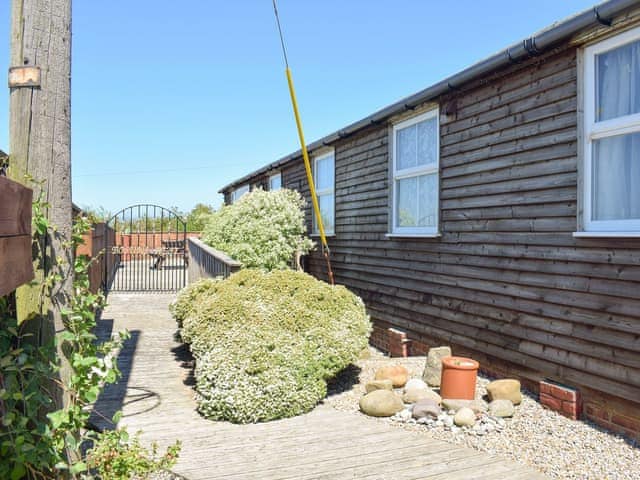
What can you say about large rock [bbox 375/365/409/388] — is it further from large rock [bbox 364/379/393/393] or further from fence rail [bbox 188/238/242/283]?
fence rail [bbox 188/238/242/283]

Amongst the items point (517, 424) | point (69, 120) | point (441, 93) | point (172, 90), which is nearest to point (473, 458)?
point (517, 424)

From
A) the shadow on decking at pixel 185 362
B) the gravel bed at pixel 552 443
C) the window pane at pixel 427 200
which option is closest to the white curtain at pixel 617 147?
the gravel bed at pixel 552 443

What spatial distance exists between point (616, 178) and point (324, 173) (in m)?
6.69

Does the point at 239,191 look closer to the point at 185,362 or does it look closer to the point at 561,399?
the point at 185,362

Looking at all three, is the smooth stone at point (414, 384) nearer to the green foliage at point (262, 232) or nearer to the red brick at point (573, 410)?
the red brick at point (573, 410)

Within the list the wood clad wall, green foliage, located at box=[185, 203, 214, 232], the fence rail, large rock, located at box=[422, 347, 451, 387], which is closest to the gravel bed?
the wood clad wall

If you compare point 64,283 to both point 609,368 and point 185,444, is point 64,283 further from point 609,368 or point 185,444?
point 609,368

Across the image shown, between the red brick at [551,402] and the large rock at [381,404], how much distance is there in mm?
1241

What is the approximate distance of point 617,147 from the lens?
3.80 m

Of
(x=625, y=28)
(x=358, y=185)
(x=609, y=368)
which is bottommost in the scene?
(x=609, y=368)

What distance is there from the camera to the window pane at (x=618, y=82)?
367 centimetres

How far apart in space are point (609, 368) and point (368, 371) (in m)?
A: 2.42

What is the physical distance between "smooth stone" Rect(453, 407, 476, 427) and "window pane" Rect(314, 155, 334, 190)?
248 inches

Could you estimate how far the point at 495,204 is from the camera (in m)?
5.01
